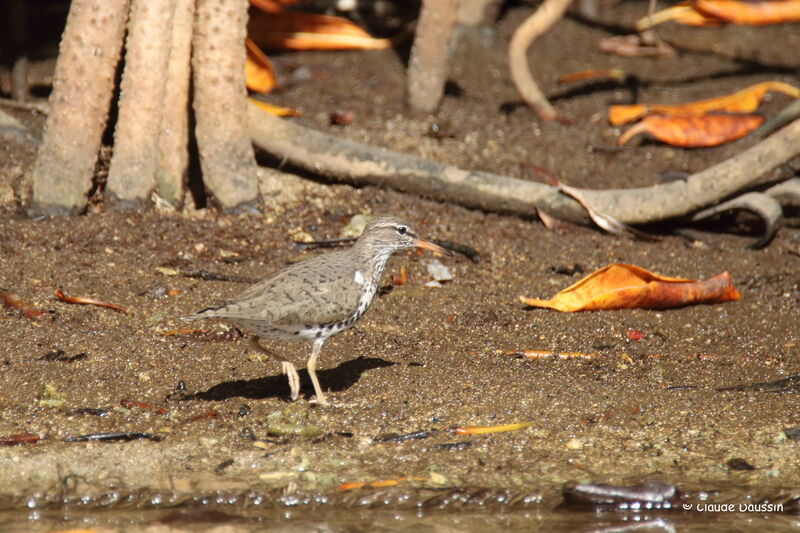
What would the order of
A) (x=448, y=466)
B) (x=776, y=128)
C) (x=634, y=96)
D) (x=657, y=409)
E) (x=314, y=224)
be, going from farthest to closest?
(x=634, y=96), (x=776, y=128), (x=314, y=224), (x=657, y=409), (x=448, y=466)

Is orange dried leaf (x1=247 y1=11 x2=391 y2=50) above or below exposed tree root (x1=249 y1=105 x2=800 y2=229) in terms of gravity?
above

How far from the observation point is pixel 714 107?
9.83 meters

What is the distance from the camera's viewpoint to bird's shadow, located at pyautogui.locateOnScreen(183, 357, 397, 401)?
234 inches

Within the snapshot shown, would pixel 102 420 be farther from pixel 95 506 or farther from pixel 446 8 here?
pixel 446 8

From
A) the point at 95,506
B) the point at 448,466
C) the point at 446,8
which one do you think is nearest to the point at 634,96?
the point at 446,8

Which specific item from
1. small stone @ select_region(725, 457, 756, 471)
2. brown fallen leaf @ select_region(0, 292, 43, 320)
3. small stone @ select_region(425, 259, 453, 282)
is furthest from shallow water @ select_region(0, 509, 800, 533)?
small stone @ select_region(425, 259, 453, 282)

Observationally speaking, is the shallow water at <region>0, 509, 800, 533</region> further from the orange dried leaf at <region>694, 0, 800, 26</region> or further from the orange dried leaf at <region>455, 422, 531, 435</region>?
the orange dried leaf at <region>694, 0, 800, 26</region>

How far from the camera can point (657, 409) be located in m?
5.80

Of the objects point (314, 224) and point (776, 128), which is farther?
point (776, 128)

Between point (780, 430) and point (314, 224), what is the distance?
4.09 metres

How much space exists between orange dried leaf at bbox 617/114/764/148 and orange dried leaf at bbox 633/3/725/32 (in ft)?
6.99

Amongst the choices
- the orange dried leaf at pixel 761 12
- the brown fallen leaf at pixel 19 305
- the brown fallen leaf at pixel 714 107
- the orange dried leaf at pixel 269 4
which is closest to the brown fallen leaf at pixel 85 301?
the brown fallen leaf at pixel 19 305

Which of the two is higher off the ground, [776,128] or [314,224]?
[776,128]

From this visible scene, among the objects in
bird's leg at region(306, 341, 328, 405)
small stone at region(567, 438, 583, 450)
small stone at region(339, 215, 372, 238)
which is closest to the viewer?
small stone at region(567, 438, 583, 450)
